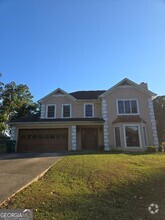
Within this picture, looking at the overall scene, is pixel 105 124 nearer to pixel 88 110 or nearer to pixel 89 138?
pixel 89 138

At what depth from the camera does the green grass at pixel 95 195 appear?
3975mm

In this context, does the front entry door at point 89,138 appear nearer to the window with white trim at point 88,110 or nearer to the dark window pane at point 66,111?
the window with white trim at point 88,110

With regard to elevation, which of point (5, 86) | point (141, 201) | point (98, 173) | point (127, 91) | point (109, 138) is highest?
point (5, 86)

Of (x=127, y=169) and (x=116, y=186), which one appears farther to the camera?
(x=127, y=169)

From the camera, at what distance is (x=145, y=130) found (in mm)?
17016

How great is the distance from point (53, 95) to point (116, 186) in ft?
52.5

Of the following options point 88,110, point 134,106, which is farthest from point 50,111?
point 134,106

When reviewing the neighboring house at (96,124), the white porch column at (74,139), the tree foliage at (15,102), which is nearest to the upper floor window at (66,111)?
the neighboring house at (96,124)

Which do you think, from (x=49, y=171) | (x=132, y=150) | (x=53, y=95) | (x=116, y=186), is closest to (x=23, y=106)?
(x=53, y=95)

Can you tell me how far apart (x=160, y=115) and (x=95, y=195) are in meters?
27.5

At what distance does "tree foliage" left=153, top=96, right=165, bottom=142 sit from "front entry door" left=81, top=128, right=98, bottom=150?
1488 cm

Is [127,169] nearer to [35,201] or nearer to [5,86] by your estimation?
[35,201]
